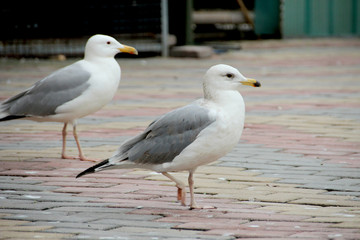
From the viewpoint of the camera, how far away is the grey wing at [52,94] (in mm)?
5871

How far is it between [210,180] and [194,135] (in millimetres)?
971

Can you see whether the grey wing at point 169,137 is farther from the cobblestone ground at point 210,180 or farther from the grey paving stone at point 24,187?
the grey paving stone at point 24,187

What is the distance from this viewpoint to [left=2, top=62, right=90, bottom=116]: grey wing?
19.3 ft

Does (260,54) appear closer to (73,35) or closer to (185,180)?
(73,35)

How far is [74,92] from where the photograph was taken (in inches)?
231

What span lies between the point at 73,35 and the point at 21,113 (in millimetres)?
8834

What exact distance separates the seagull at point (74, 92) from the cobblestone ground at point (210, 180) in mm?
370

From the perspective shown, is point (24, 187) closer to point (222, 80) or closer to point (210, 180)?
point (210, 180)

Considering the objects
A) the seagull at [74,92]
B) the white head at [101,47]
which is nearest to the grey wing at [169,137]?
the seagull at [74,92]

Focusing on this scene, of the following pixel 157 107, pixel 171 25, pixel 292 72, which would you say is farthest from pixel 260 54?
pixel 157 107

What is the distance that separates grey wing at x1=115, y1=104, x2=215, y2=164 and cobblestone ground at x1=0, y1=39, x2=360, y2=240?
0.32 m

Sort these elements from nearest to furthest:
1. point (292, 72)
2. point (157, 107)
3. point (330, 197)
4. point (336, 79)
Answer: point (330, 197) → point (157, 107) → point (336, 79) → point (292, 72)

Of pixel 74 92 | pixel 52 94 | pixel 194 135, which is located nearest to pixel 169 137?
pixel 194 135

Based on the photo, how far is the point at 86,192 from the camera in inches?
188
